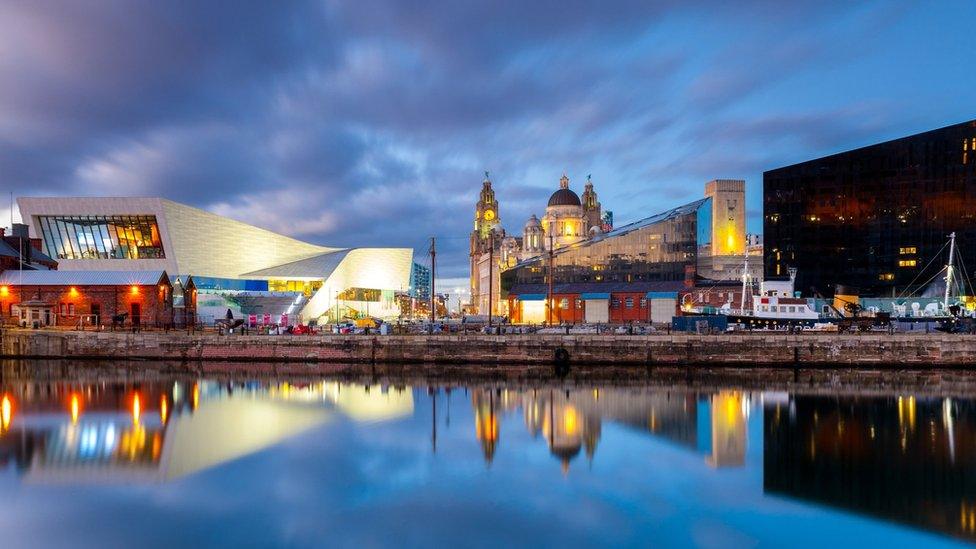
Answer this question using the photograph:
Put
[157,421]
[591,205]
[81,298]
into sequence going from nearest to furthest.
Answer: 1. [157,421]
2. [81,298]
3. [591,205]

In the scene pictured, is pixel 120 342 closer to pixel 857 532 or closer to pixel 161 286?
pixel 161 286

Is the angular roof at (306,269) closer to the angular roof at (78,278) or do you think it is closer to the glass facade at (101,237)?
the glass facade at (101,237)

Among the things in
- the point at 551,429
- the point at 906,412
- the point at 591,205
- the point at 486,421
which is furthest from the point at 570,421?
the point at 591,205

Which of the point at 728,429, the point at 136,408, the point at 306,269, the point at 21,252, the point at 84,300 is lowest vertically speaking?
the point at 728,429

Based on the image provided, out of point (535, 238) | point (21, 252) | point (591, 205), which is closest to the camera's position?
point (21, 252)

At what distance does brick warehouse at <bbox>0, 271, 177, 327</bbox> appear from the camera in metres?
47.9

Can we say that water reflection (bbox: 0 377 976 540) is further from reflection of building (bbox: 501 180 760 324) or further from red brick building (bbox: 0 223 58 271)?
reflection of building (bbox: 501 180 760 324)

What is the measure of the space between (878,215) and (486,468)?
72.2 metres

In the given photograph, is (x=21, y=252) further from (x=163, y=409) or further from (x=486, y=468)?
(x=486, y=468)

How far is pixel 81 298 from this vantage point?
48.3 m

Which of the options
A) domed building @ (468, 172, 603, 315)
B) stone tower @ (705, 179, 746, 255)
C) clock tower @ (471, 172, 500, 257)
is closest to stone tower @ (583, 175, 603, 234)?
domed building @ (468, 172, 603, 315)

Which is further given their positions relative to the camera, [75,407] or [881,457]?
[75,407]

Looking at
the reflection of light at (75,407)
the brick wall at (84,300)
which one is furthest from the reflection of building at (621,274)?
the reflection of light at (75,407)

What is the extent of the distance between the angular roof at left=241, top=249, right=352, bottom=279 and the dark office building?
54843 millimetres
